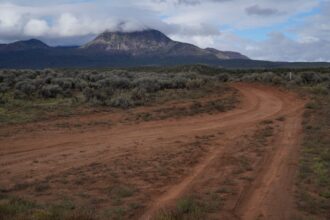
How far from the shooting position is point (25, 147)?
526 inches

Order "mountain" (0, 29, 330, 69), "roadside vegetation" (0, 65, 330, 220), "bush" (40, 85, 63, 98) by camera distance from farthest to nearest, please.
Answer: "mountain" (0, 29, 330, 69) → "bush" (40, 85, 63, 98) → "roadside vegetation" (0, 65, 330, 220)

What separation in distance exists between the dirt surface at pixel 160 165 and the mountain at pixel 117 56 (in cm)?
13293

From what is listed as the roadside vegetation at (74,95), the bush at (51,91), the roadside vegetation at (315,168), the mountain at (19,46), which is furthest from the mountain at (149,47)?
the roadside vegetation at (315,168)

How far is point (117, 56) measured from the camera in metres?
181

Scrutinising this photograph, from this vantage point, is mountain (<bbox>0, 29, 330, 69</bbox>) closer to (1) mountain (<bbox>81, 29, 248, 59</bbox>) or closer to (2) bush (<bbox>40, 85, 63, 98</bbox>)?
(1) mountain (<bbox>81, 29, 248, 59</bbox>)

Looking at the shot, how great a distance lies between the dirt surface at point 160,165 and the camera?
354 inches

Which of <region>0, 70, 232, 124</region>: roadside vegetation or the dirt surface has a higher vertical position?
<region>0, 70, 232, 124</region>: roadside vegetation

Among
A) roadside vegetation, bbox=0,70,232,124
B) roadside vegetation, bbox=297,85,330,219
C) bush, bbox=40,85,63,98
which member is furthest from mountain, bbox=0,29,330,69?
roadside vegetation, bbox=297,85,330,219

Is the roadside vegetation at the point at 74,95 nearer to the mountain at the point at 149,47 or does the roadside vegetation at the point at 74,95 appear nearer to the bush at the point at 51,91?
the bush at the point at 51,91

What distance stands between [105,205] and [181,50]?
180 meters

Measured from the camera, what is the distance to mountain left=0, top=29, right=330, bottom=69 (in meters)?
157

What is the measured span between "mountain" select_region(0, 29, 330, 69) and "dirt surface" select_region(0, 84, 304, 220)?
133 meters

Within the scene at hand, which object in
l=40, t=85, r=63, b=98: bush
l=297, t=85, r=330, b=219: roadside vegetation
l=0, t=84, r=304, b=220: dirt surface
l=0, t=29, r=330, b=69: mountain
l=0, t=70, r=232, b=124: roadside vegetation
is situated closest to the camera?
l=297, t=85, r=330, b=219: roadside vegetation

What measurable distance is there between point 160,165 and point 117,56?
17172 cm
